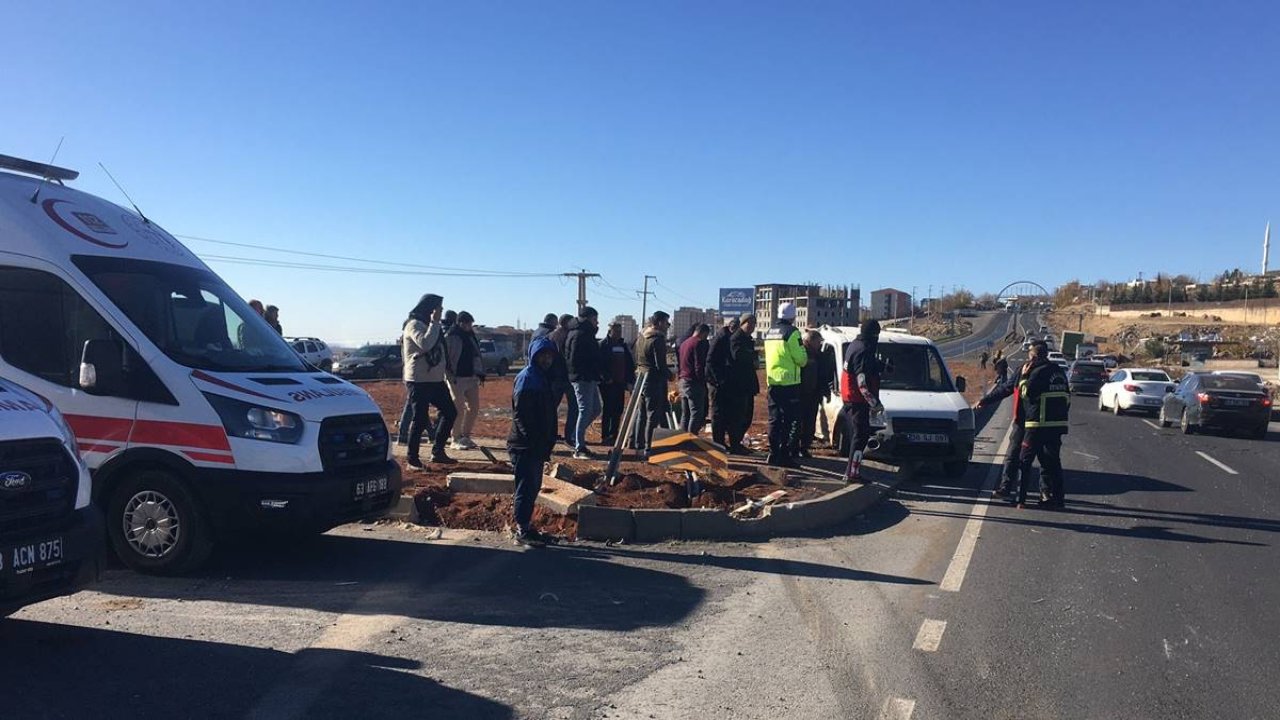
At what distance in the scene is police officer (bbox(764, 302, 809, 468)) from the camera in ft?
36.5

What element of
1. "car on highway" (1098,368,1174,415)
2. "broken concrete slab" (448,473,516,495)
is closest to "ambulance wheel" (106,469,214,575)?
"broken concrete slab" (448,473,516,495)

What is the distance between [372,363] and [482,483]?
33.3m

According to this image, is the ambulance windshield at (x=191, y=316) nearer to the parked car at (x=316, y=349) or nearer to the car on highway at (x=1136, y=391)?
the car on highway at (x=1136, y=391)

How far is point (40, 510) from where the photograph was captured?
453 centimetres

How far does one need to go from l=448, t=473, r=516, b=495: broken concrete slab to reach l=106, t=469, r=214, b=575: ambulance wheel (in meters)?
2.93

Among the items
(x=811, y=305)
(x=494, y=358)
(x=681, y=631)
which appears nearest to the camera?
(x=681, y=631)

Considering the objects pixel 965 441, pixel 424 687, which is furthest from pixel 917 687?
pixel 965 441

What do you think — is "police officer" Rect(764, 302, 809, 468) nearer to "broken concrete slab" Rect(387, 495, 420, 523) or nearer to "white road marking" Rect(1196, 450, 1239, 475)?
"broken concrete slab" Rect(387, 495, 420, 523)

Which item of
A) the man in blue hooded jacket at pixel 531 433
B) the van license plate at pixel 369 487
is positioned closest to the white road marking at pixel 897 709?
the man in blue hooded jacket at pixel 531 433

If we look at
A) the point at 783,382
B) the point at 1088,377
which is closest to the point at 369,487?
the point at 783,382

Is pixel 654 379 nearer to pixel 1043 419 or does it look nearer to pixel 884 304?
pixel 1043 419

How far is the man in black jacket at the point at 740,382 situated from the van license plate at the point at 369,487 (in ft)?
18.9

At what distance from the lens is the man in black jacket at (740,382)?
1173cm

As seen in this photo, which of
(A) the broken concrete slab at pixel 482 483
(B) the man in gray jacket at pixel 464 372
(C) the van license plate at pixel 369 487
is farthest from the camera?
(B) the man in gray jacket at pixel 464 372
